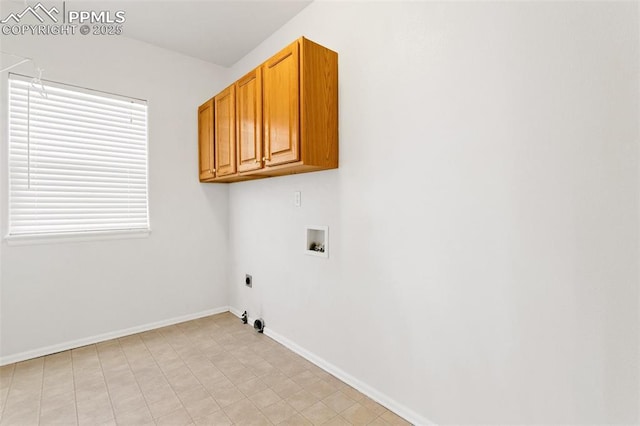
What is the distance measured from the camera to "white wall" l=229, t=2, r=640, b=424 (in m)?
1.14

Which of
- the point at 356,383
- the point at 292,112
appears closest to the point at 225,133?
the point at 292,112

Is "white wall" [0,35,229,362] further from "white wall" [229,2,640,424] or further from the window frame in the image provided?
"white wall" [229,2,640,424]

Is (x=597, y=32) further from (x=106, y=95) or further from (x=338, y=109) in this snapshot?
(x=106, y=95)

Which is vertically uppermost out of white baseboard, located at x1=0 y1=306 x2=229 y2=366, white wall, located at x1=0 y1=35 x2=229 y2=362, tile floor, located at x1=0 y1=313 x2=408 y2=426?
white wall, located at x1=0 y1=35 x2=229 y2=362

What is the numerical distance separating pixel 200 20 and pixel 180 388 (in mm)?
2926

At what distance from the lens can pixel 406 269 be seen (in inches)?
70.7

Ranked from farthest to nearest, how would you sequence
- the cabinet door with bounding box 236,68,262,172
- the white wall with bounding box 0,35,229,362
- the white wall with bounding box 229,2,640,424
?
the white wall with bounding box 0,35,229,362 < the cabinet door with bounding box 236,68,262,172 < the white wall with bounding box 229,2,640,424

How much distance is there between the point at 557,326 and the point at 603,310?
0.56 ft

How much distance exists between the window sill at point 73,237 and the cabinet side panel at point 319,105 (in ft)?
6.80

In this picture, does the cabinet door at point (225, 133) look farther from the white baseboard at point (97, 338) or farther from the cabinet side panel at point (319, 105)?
the white baseboard at point (97, 338)

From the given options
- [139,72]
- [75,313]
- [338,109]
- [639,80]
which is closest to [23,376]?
[75,313]

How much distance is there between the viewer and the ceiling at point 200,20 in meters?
2.43

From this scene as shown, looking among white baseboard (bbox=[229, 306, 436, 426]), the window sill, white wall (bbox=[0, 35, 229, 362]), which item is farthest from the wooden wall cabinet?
white baseboard (bbox=[229, 306, 436, 426])

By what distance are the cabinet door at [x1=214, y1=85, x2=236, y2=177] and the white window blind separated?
2.48 feet
